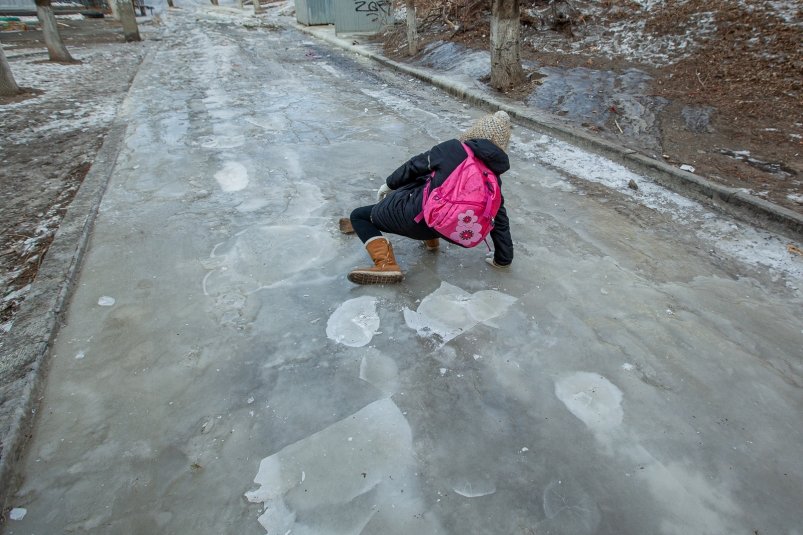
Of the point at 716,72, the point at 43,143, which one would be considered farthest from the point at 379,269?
the point at 716,72

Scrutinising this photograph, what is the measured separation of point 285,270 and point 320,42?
14.0 metres

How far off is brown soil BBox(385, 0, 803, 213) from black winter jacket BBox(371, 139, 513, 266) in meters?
2.58

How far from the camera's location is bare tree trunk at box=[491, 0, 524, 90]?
6.93 m

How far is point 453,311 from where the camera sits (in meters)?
2.76

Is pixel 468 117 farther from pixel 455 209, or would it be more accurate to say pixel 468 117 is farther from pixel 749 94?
pixel 455 209

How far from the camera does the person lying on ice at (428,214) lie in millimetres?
2549

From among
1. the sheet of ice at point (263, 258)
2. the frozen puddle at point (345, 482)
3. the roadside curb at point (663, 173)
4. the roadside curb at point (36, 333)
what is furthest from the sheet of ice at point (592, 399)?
the roadside curb at point (663, 173)

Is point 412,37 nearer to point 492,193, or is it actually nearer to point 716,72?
point 716,72

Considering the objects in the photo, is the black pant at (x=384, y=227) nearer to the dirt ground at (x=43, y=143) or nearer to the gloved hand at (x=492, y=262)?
the gloved hand at (x=492, y=262)

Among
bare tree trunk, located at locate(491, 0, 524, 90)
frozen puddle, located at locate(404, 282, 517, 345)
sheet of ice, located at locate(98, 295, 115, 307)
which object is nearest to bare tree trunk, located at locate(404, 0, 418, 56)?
bare tree trunk, located at locate(491, 0, 524, 90)

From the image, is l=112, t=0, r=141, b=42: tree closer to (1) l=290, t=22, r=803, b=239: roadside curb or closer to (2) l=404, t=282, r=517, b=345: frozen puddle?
(1) l=290, t=22, r=803, b=239: roadside curb

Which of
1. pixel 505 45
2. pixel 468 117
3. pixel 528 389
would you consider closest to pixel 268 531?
pixel 528 389

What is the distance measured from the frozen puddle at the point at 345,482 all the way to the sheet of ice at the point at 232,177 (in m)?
2.92

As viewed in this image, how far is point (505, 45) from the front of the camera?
7.22m
